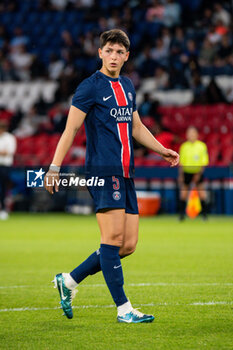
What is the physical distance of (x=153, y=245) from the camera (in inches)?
467

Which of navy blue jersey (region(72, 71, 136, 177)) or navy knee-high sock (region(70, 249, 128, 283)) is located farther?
navy knee-high sock (region(70, 249, 128, 283))

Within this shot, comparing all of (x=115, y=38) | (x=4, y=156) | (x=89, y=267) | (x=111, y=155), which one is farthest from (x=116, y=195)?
(x=4, y=156)

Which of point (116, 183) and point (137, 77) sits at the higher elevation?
point (137, 77)

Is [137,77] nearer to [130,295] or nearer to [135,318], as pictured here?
[130,295]

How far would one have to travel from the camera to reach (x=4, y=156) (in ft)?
59.5

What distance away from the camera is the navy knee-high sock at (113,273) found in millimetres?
5340

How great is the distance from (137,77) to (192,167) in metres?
6.25

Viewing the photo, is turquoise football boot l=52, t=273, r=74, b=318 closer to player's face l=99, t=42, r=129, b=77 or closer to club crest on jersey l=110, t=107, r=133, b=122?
club crest on jersey l=110, t=107, r=133, b=122

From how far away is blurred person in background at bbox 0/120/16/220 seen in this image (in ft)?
59.0

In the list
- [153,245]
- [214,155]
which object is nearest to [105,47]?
[153,245]

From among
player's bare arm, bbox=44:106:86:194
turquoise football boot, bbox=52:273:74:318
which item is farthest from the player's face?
turquoise football boot, bbox=52:273:74:318

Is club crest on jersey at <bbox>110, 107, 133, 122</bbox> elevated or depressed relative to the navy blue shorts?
elevated

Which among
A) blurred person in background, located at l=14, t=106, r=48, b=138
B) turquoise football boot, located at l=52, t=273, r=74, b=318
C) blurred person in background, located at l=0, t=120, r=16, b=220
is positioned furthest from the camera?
blurred person in background, located at l=14, t=106, r=48, b=138

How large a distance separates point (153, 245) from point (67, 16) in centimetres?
1718
